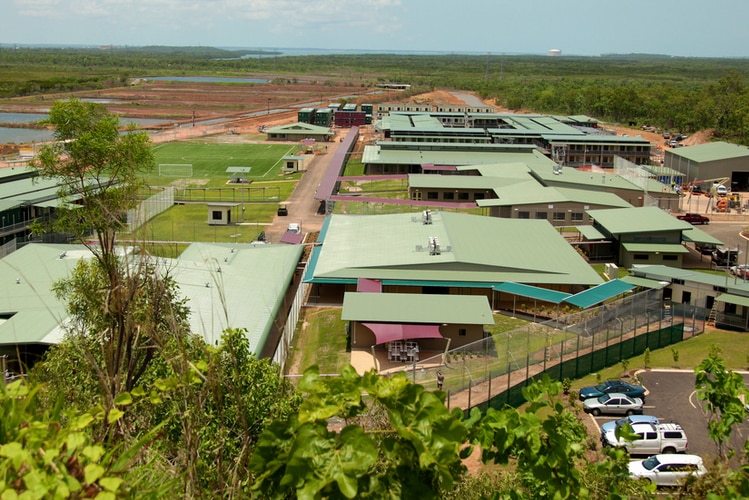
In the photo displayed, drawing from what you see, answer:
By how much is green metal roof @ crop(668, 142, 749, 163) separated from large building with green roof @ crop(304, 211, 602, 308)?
25.4m

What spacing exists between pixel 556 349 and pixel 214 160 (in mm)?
45487

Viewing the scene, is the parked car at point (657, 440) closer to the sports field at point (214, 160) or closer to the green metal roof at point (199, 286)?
the green metal roof at point (199, 286)

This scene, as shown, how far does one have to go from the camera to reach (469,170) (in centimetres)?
5106

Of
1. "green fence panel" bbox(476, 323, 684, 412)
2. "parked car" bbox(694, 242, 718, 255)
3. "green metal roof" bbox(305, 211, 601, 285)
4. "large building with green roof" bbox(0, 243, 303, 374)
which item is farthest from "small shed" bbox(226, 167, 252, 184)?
"green fence panel" bbox(476, 323, 684, 412)

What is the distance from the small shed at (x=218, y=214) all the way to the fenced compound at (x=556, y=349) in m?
20.6

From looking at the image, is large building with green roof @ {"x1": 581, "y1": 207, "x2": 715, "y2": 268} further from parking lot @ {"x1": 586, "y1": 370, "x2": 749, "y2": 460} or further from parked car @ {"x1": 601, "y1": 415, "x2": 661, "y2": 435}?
parked car @ {"x1": 601, "y1": 415, "x2": 661, "y2": 435}

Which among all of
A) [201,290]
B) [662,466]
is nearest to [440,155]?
[201,290]

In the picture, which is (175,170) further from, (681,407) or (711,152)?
(681,407)

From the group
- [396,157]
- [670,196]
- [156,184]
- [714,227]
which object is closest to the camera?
[714,227]

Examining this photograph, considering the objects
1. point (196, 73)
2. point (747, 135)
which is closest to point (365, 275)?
point (747, 135)

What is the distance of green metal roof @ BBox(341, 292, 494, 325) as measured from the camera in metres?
22.3

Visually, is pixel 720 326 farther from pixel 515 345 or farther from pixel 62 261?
pixel 62 261

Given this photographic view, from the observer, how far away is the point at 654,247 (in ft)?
104

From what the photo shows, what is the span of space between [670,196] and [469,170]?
44.5 feet
